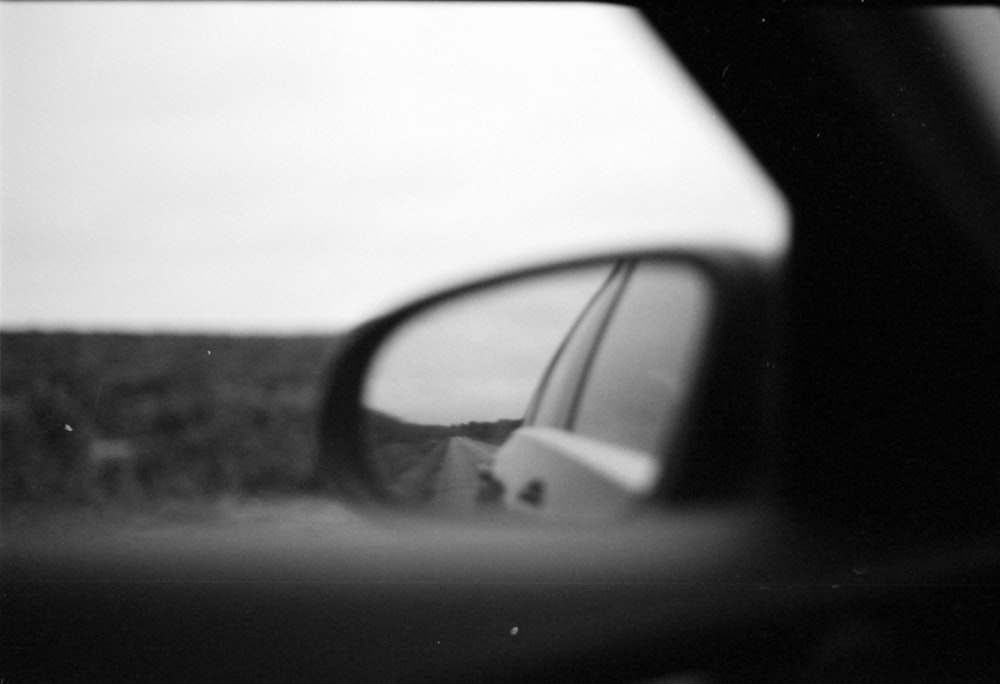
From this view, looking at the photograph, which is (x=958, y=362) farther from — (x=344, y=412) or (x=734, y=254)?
(x=344, y=412)

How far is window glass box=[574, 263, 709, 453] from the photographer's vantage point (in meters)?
1.54

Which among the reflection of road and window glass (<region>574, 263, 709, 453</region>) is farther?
window glass (<region>574, 263, 709, 453</region>)

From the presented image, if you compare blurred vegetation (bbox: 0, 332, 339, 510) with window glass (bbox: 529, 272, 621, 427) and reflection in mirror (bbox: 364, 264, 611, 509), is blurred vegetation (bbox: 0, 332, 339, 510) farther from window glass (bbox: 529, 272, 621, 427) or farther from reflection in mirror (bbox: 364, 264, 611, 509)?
window glass (bbox: 529, 272, 621, 427)

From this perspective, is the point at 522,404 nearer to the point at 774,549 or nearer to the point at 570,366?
the point at 570,366

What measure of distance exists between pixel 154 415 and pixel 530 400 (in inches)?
24.2

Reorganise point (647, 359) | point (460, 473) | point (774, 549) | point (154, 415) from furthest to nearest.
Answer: point (774, 549)
point (647, 359)
point (154, 415)
point (460, 473)

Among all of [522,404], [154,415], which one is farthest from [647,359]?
[154,415]

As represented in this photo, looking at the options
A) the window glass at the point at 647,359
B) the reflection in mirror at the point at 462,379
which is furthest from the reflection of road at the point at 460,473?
the window glass at the point at 647,359

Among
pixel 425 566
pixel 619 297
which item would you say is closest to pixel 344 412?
pixel 425 566

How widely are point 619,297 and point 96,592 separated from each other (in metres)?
1.00

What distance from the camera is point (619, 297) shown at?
5.20ft

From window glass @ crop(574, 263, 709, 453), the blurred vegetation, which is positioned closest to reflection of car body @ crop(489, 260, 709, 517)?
window glass @ crop(574, 263, 709, 453)

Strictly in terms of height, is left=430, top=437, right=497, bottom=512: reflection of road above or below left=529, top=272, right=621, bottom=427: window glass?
below

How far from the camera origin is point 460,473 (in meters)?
1.40
